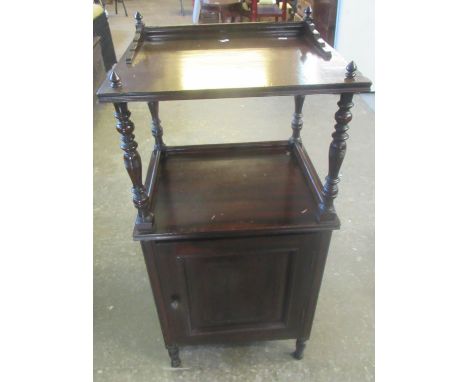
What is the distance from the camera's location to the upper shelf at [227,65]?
0.71 m

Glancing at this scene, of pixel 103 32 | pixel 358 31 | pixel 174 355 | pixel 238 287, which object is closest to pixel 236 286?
pixel 238 287

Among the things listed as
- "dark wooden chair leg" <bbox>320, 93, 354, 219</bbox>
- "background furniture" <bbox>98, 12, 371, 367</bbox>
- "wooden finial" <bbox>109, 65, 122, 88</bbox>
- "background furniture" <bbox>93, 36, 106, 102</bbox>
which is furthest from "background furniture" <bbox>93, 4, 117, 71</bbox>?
"dark wooden chair leg" <bbox>320, 93, 354, 219</bbox>

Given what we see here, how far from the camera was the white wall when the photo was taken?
2779 mm

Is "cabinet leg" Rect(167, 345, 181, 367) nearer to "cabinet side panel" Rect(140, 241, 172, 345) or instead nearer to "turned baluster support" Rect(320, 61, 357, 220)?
"cabinet side panel" Rect(140, 241, 172, 345)

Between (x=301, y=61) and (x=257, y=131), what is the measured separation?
172 cm

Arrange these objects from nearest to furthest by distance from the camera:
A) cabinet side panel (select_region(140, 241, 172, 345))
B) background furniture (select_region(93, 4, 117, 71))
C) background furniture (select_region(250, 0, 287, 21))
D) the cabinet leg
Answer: cabinet side panel (select_region(140, 241, 172, 345))
the cabinet leg
background furniture (select_region(93, 4, 117, 71))
background furniture (select_region(250, 0, 287, 21))

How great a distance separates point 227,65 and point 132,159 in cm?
32

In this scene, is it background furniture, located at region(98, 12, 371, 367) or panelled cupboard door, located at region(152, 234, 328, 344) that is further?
panelled cupboard door, located at region(152, 234, 328, 344)

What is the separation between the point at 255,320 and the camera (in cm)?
111

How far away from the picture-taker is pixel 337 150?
0.80m

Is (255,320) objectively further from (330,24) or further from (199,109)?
(330,24)

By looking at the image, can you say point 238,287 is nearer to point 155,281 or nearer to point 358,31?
point 155,281

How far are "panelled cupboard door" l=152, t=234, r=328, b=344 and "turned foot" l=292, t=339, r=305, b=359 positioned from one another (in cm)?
5

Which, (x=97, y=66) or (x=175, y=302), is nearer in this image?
(x=175, y=302)
